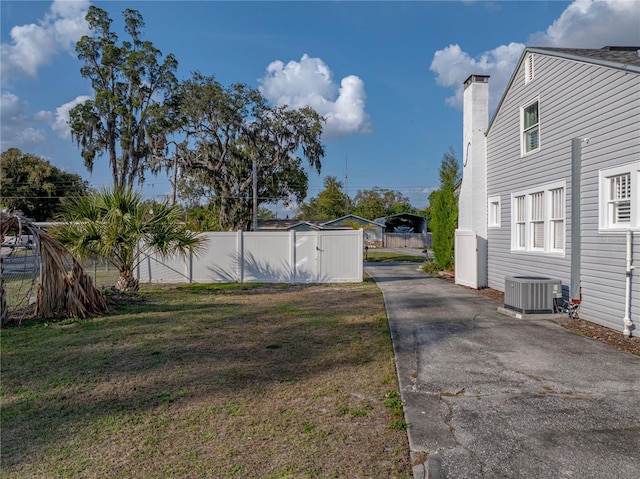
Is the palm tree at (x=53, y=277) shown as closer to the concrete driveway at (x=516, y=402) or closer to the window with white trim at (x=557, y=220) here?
the concrete driveway at (x=516, y=402)

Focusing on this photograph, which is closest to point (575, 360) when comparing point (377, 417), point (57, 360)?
point (377, 417)

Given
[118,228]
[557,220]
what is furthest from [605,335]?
[118,228]

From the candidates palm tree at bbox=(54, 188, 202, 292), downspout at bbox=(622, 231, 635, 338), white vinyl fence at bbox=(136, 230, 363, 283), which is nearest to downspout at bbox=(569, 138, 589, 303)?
downspout at bbox=(622, 231, 635, 338)

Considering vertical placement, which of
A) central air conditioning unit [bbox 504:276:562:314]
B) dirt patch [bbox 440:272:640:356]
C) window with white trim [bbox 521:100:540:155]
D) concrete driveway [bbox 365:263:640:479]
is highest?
window with white trim [bbox 521:100:540:155]

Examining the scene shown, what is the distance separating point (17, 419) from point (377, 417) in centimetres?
309

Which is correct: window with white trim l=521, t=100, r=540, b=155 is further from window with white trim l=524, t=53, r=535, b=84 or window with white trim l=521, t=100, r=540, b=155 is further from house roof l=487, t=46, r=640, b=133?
house roof l=487, t=46, r=640, b=133

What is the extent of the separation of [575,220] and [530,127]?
317 centimetres

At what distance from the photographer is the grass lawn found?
3.12m

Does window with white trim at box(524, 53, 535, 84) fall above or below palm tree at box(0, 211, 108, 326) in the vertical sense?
above

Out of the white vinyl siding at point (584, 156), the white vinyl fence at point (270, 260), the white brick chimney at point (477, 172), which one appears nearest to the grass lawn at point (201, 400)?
the white vinyl siding at point (584, 156)

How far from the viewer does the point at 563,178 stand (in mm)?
8984

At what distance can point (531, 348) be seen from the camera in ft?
20.6

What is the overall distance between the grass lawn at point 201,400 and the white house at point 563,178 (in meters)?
3.82

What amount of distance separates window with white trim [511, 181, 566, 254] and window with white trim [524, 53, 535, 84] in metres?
2.62
